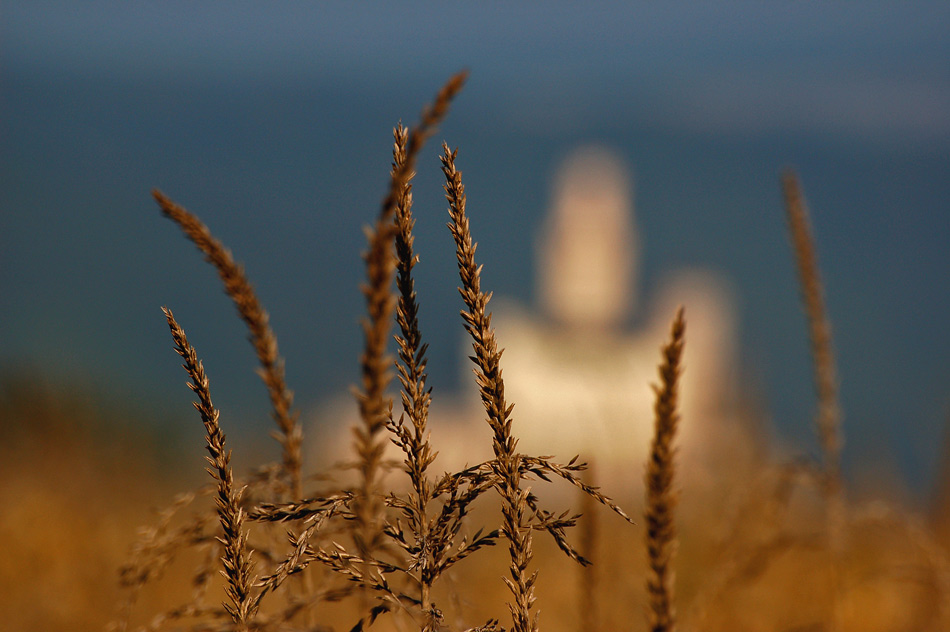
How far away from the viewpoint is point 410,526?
121cm

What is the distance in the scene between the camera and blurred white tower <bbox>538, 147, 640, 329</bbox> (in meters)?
24.9

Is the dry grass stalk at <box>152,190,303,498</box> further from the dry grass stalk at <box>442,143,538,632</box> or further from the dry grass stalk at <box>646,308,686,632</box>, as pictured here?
the dry grass stalk at <box>646,308,686,632</box>

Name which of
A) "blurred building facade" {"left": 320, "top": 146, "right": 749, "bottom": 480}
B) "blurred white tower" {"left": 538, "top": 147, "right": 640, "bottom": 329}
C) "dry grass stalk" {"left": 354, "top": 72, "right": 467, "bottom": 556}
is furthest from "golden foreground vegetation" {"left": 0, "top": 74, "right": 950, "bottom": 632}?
"blurred white tower" {"left": 538, "top": 147, "right": 640, "bottom": 329}

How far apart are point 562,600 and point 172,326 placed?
337 cm

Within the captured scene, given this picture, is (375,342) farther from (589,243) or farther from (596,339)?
(589,243)

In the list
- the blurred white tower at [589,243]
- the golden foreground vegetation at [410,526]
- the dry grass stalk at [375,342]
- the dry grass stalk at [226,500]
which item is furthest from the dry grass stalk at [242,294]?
the blurred white tower at [589,243]

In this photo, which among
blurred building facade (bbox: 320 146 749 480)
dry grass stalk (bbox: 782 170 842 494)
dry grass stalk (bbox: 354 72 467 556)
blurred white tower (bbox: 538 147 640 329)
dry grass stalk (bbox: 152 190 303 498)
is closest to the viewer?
dry grass stalk (bbox: 354 72 467 556)

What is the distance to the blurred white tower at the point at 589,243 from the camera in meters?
24.9

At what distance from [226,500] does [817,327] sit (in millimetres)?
2005

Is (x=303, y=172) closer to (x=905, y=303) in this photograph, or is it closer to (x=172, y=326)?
(x=905, y=303)

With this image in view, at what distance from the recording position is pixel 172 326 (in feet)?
3.88

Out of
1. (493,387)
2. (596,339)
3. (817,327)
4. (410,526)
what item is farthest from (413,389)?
(596,339)

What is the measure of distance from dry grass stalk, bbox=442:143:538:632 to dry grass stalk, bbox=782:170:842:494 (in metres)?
1.65

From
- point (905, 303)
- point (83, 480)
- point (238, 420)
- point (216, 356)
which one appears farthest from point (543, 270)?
point (905, 303)
